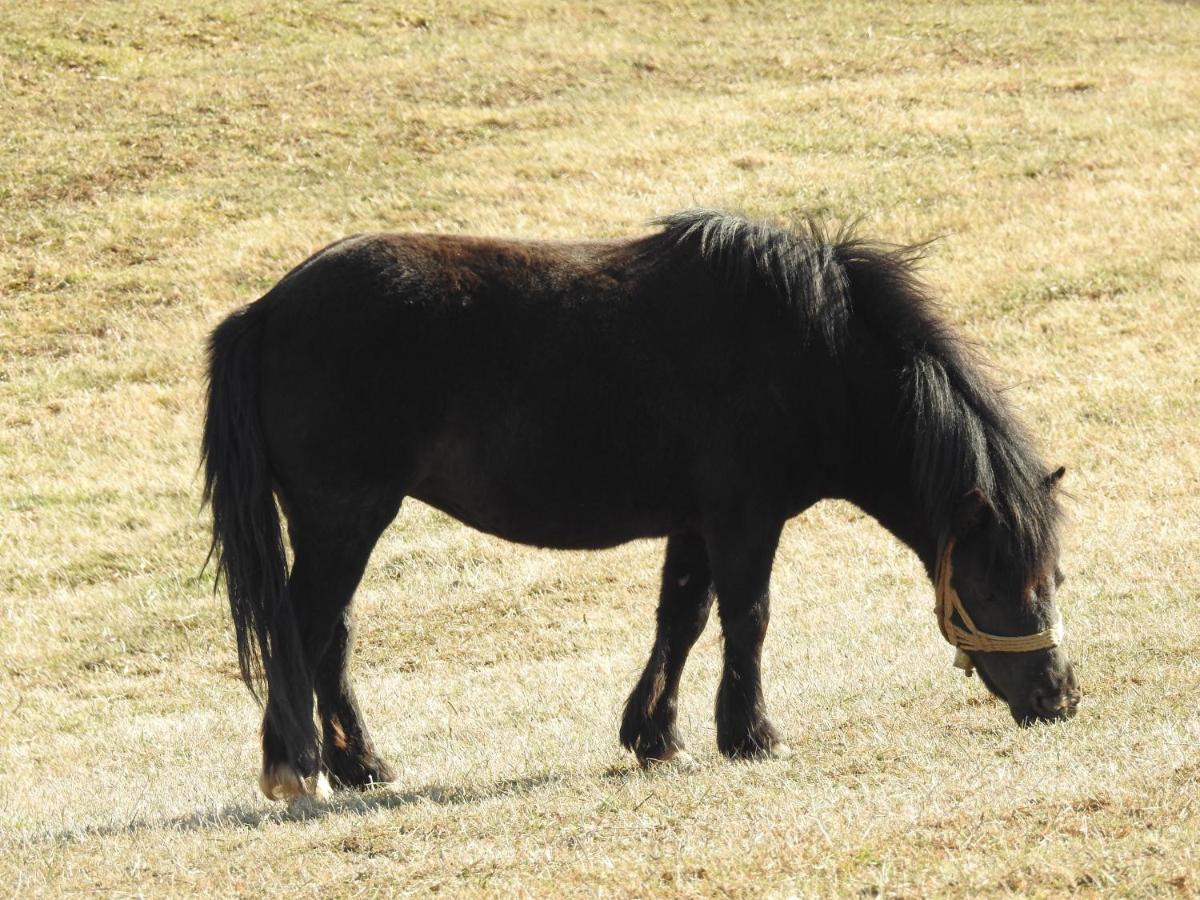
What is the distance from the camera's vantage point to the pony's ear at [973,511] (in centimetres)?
680

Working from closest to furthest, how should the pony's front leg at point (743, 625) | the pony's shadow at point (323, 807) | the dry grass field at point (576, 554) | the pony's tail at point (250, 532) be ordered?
the dry grass field at point (576, 554) → the pony's shadow at point (323, 807) → the pony's tail at point (250, 532) → the pony's front leg at point (743, 625)

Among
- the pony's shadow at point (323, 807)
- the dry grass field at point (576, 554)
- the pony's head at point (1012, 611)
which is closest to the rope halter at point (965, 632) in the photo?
the pony's head at point (1012, 611)

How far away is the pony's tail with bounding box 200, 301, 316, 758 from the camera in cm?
689

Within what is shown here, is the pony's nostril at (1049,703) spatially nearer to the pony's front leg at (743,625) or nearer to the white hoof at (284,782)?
the pony's front leg at (743,625)

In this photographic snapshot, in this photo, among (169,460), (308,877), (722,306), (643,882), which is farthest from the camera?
(169,460)

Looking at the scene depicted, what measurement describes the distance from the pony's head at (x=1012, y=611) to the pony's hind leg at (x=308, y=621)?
2637 millimetres

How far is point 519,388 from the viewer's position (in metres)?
7.09

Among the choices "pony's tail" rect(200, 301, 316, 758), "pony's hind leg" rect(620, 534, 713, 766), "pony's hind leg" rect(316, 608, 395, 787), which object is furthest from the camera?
"pony's hind leg" rect(620, 534, 713, 766)

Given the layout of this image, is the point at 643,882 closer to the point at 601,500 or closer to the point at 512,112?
the point at 601,500

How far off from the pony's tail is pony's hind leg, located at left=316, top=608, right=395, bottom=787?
1.33ft

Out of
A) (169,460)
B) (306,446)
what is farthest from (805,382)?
(169,460)

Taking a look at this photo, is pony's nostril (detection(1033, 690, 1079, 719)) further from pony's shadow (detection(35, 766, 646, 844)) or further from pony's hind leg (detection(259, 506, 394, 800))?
pony's hind leg (detection(259, 506, 394, 800))

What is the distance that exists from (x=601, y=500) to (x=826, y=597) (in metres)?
5.09

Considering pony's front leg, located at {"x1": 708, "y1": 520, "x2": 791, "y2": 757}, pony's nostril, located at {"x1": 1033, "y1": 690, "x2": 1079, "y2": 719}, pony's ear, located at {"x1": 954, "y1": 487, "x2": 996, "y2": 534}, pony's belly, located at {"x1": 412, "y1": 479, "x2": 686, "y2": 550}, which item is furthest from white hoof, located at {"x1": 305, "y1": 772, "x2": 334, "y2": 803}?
pony's nostril, located at {"x1": 1033, "y1": 690, "x2": 1079, "y2": 719}
